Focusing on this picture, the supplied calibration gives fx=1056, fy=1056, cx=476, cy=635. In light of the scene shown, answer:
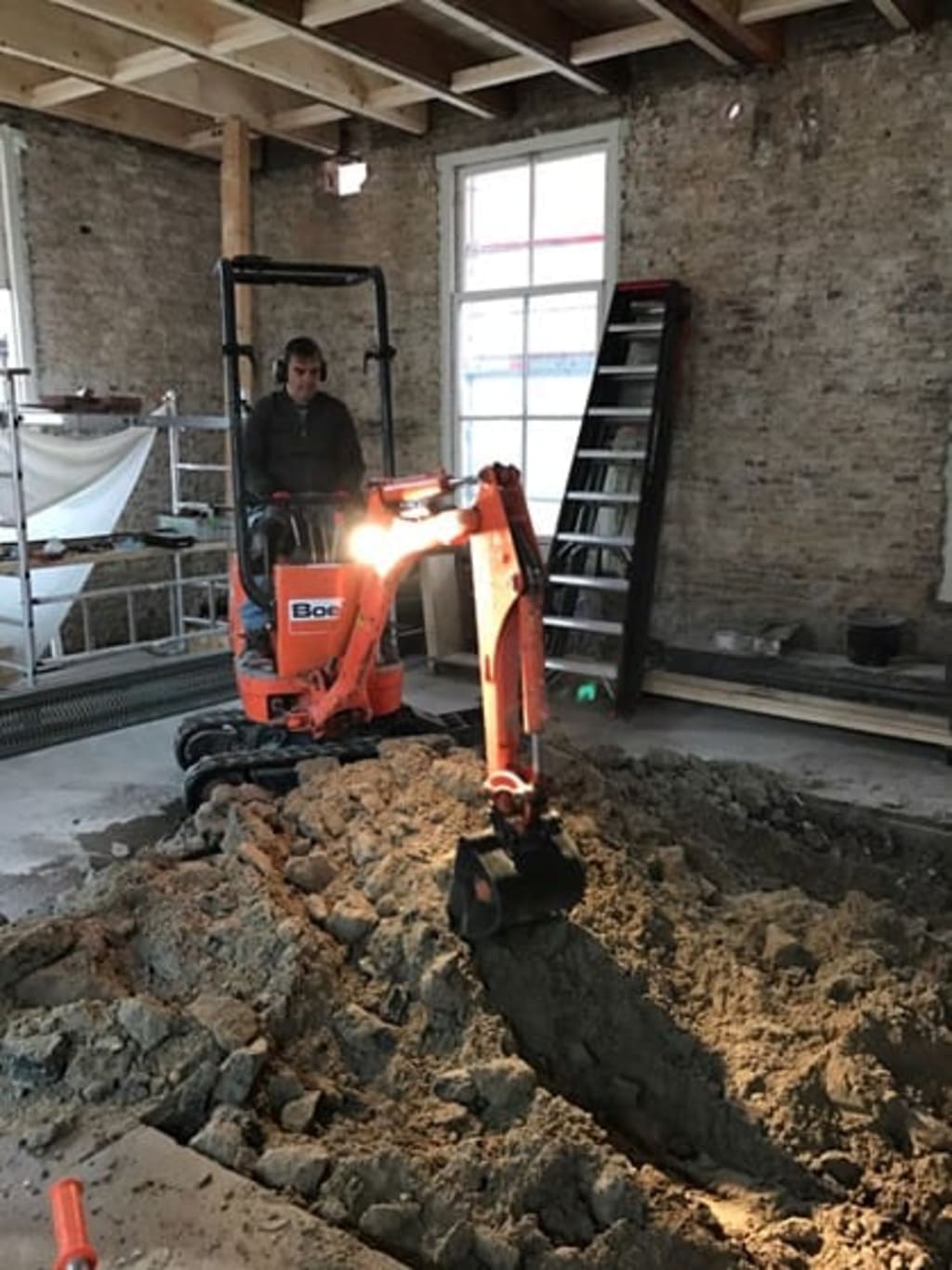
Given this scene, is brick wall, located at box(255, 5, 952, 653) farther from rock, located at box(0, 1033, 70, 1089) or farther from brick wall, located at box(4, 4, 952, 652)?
rock, located at box(0, 1033, 70, 1089)

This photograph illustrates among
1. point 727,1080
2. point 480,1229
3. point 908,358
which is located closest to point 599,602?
point 908,358

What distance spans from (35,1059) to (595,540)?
4.43 m

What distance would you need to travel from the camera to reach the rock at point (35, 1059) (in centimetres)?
229

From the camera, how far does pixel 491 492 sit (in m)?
2.70

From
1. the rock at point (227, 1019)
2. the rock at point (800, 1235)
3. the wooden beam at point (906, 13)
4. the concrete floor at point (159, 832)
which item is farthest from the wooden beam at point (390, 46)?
the rock at point (800, 1235)

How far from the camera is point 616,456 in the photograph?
20.0 feet

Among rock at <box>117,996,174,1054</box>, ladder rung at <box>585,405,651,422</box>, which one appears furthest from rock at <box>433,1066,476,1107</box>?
ladder rung at <box>585,405,651,422</box>

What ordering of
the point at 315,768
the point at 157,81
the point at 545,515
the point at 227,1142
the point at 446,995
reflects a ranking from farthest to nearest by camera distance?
the point at 545,515 → the point at 157,81 → the point at 315,768 → the point at 446,995 → the point at 227,1142

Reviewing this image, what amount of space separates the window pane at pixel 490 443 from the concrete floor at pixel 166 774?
6.04 ft

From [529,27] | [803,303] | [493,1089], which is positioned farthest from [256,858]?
[529,27]

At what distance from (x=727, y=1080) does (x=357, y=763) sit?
1.74 m

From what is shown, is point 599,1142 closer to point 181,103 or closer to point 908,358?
point 908,358

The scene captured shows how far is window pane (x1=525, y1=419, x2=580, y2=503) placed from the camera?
6824mm

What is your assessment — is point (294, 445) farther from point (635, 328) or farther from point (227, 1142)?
point (227, 1142)
